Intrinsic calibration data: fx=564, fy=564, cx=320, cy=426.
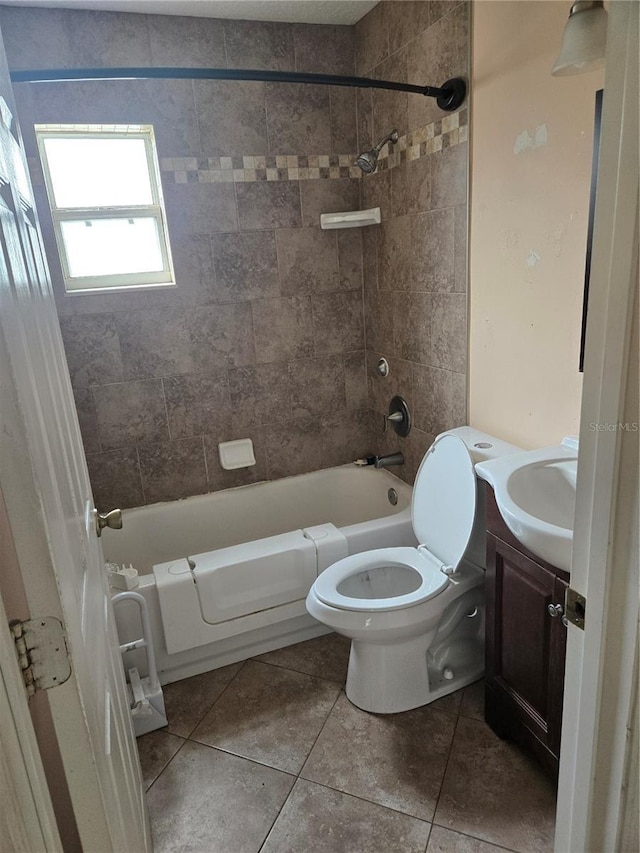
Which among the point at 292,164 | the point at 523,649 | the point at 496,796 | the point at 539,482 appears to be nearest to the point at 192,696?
the point at 496,796

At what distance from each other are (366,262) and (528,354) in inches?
47.0

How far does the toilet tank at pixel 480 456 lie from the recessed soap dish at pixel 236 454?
3.63 feet

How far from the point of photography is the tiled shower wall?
223cm

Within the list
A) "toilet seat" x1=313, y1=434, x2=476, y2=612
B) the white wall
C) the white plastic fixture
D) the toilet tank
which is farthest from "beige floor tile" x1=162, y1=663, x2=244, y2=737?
the white plastic fixture

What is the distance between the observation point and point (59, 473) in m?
0.90

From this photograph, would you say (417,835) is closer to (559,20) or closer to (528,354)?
(528,354)

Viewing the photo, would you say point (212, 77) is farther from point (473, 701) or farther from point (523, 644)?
point (473, 701)

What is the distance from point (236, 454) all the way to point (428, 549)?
114 centimetres

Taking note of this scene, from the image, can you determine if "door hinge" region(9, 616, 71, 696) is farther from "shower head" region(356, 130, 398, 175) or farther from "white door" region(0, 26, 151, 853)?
"shower head" region(356, 130, 398, 175)

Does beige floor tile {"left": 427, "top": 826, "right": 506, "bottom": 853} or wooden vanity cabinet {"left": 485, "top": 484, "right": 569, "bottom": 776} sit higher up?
wooden vanity cabinet {"left": 485, "top": 484, "right": 569, "bottom": 776}

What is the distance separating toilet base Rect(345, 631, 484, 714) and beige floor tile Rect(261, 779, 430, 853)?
35 cm

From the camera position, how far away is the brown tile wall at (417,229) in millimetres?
2072

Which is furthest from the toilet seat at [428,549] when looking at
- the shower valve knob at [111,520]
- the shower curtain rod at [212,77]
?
the shower curtain rod at [212,77]

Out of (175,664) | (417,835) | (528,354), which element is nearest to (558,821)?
(417,835)
